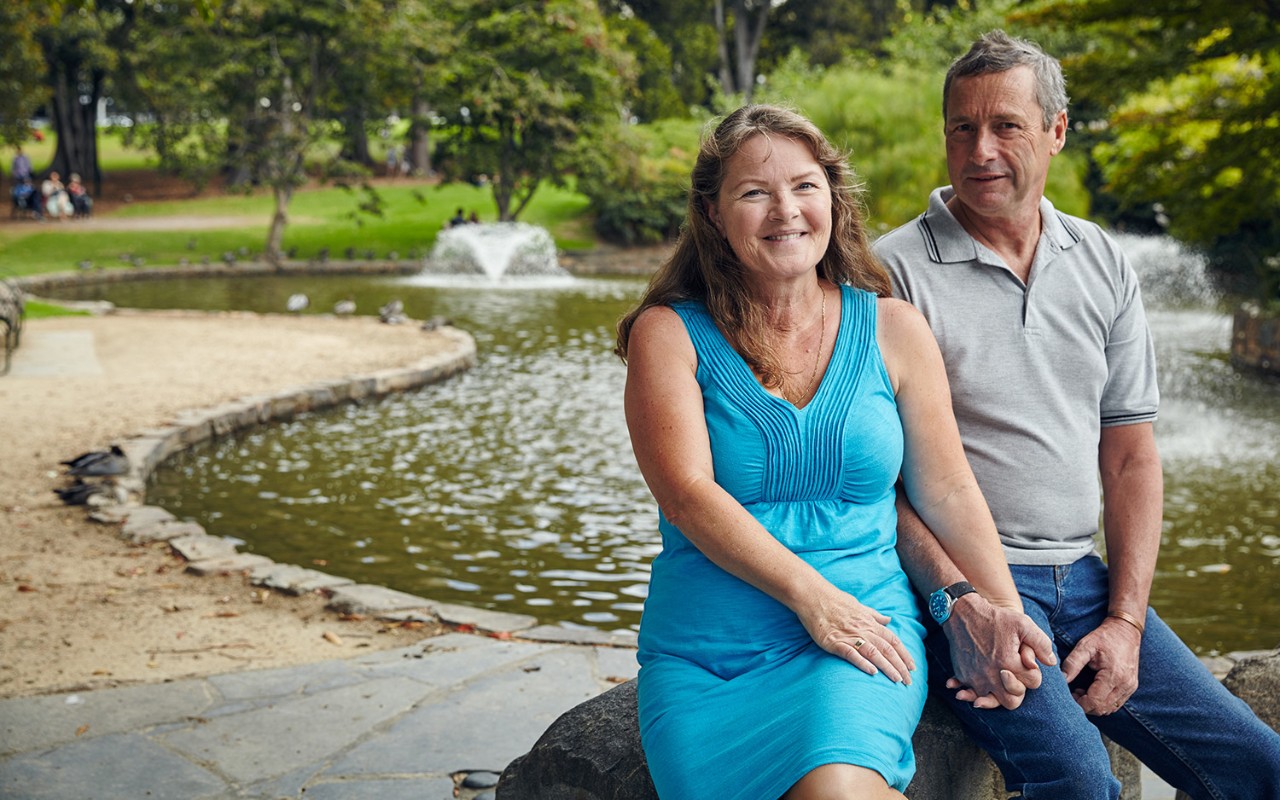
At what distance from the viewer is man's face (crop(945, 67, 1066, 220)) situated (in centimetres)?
264

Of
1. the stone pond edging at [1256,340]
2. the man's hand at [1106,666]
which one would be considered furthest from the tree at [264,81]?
the man's hand at [1106,666]

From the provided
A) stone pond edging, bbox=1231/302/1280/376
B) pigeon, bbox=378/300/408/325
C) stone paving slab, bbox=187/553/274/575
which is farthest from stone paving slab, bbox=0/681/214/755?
pigeon, bbox=378/300/408/325

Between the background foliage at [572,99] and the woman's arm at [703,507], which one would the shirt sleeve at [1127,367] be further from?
the background foliage at [572,99]

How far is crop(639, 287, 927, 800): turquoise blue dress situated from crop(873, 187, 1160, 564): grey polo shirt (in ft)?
0.86

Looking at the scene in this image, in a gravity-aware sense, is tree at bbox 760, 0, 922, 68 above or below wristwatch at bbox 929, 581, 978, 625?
above

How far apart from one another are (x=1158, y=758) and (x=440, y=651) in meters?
2.85

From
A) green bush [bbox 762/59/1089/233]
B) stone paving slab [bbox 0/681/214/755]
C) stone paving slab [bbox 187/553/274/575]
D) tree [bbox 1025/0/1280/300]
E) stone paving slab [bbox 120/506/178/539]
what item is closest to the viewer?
stone paving slab [bbox 0/681/214/755]

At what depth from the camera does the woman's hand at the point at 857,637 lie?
2158mm

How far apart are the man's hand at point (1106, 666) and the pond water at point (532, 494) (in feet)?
10.1


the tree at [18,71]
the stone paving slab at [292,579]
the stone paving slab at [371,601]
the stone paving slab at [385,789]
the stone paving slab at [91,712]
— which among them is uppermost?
the tree at [18,71]

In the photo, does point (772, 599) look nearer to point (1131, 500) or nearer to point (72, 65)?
point (1131, 500)

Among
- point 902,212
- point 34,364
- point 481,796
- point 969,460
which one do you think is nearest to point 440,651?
point 481,796

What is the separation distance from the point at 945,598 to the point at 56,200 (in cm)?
3150

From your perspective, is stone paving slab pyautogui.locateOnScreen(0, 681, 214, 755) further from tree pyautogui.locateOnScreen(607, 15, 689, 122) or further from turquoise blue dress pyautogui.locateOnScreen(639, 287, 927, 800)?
tree pyautogui.locateOnScreen(607, 15, 689, 122)
